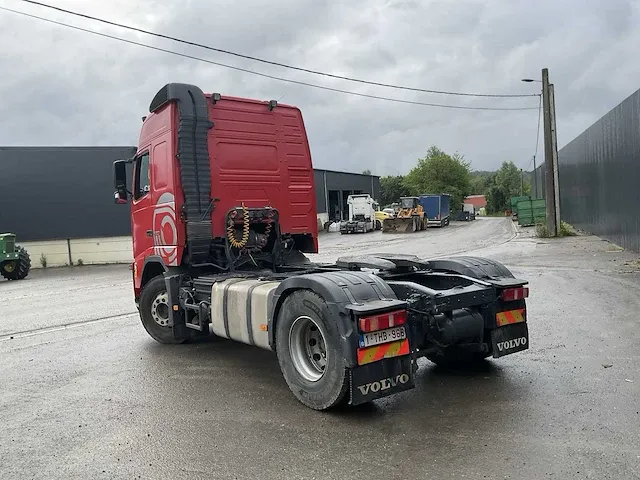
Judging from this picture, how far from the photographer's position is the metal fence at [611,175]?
1689 cm

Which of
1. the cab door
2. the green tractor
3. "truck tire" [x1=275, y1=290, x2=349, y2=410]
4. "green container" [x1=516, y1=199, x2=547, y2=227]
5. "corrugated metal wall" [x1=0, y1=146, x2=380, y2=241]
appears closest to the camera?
"truck tire" [x1=275, y1=290, x2=349, y2=410]

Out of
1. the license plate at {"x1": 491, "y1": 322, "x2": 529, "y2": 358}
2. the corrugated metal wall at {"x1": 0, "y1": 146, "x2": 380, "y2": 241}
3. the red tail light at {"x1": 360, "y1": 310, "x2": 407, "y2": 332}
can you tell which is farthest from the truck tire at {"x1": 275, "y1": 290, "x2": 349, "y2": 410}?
the corrugated metal wall at {"x1": 0, "y1": 146, "x2": 380, "y2": 241}

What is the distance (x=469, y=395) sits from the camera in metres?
5.06

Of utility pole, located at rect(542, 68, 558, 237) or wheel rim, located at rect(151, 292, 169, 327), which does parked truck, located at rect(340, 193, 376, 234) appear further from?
wheel rim, located at rect(151, 292, 169, 327)

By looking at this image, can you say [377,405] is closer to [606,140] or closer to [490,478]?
[490,478]

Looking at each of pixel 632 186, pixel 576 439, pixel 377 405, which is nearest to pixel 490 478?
pixel 576 439

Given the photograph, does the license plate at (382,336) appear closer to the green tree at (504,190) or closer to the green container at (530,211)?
the green container at (530,211)

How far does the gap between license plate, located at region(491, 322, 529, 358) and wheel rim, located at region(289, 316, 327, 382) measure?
164cm

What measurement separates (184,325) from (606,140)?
19.0 meters

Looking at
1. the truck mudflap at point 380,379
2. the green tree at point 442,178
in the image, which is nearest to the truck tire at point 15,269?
the truck mudflap at point 380,379

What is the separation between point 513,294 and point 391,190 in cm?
9325

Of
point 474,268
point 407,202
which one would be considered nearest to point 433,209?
point 407,202

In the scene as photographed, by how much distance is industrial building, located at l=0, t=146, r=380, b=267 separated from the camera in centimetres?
2702

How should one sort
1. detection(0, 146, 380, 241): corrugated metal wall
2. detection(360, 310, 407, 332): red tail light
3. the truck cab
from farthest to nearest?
detection(0, 146, 380, 241): corrugated metal wall < the truck cab < detection(360, 310, 407, 332): red tail light
